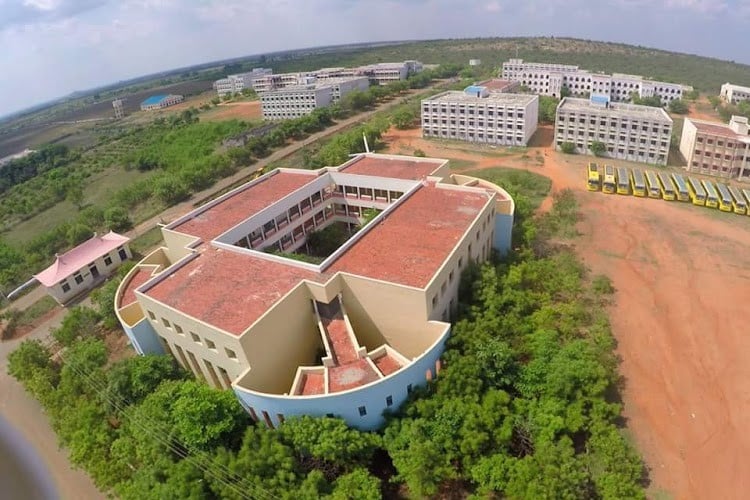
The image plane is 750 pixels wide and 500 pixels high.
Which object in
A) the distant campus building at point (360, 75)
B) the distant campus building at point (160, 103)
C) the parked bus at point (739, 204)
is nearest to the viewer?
the parked bus at point (739, 204)

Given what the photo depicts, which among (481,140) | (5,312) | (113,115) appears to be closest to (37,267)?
(5,312)

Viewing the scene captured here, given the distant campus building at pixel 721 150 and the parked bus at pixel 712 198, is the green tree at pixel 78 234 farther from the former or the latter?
the distant campus building at pixel 721 150

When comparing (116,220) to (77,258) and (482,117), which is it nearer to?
(77,258)

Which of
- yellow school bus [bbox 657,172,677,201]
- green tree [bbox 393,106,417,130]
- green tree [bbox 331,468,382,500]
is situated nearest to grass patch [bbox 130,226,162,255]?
green tree [bbox 331,468,382,500]

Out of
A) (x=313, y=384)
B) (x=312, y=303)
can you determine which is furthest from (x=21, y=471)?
(x=312, y=303)

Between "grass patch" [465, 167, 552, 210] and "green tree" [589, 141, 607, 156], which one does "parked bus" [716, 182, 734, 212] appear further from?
"green tree" [589, 141, 607, 156]

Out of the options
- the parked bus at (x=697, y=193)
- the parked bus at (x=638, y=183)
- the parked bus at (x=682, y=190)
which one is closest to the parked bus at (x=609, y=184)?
the parked bus at (x=638, y=183)
